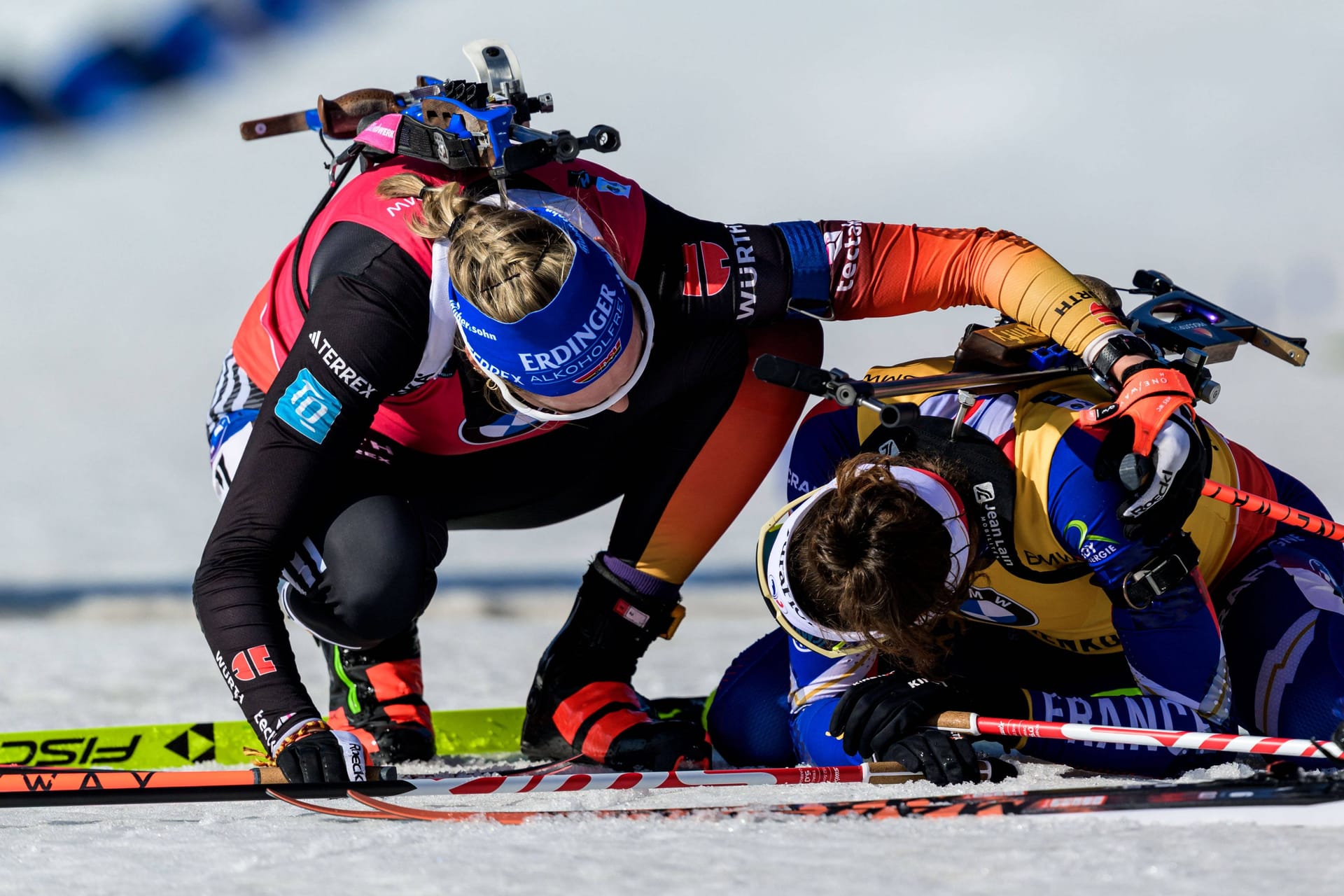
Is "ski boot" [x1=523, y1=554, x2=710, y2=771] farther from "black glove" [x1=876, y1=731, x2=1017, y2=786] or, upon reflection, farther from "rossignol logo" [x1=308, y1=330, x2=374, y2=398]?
"rossignol logo" [x1=308, y1=330, x2=374, y2=398]

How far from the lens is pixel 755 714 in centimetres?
215

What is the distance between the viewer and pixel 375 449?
7.51 ft

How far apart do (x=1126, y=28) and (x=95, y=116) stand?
422 cm

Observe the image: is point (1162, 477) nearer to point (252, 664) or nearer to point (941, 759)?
point (941, 759)

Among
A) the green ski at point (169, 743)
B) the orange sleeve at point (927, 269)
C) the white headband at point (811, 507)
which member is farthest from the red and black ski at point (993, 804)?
the green ski at point (169, 743)

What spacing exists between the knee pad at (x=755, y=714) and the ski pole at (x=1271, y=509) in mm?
715

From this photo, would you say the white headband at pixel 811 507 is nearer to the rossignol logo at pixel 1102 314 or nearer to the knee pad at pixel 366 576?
the rossignol logo at pixel 1102 314

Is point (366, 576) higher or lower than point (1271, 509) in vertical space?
lower

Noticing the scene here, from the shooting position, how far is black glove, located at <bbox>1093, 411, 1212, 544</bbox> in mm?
1670

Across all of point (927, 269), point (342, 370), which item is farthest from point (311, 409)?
point (927, 269)

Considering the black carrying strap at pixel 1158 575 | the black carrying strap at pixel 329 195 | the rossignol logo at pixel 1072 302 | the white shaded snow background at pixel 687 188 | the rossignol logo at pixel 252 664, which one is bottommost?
the rossignol logo at pixel 252 664

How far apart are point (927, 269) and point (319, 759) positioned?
1146 mm

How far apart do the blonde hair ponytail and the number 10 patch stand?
238mm

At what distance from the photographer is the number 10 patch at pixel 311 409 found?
188 centimetres
